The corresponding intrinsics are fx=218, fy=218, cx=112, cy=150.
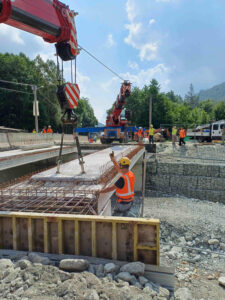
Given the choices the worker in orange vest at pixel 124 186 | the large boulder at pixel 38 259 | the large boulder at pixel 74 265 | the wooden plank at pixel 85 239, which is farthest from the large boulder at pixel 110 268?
the worker in orange vest at pixel 124 186

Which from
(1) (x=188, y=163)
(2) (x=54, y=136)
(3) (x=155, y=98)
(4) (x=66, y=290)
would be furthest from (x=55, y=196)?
(3) (x=155, y=98)

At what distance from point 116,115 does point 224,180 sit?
1130cm

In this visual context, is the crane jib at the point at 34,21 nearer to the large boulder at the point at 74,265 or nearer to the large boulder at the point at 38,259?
the large boulder at the point at 38,259

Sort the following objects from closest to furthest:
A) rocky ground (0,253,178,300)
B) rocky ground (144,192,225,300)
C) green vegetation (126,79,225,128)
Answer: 1. rocky ground (0,253,178,300)
2. rocky ground (144,192,225,300)
3. green vegetation (126,79,225,128)

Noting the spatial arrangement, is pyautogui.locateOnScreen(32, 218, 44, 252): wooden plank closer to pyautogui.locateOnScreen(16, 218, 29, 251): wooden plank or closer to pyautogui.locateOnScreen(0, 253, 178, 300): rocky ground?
pyautogui.locateOnScreen(16, 218, 29, 251): wooden plank

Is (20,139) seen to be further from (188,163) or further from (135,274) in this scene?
(135,274)

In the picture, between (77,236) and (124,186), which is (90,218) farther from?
(124,186)

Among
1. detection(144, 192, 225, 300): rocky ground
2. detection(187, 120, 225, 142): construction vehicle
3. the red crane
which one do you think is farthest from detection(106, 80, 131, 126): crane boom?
the red crane

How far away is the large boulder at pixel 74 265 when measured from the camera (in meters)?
3.06

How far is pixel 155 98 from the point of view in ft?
165

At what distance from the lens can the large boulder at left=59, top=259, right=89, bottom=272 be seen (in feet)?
10.0

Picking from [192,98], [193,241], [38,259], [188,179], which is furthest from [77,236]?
[192,98]

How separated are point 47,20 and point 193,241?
28.5 ft

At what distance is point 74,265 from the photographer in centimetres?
306
